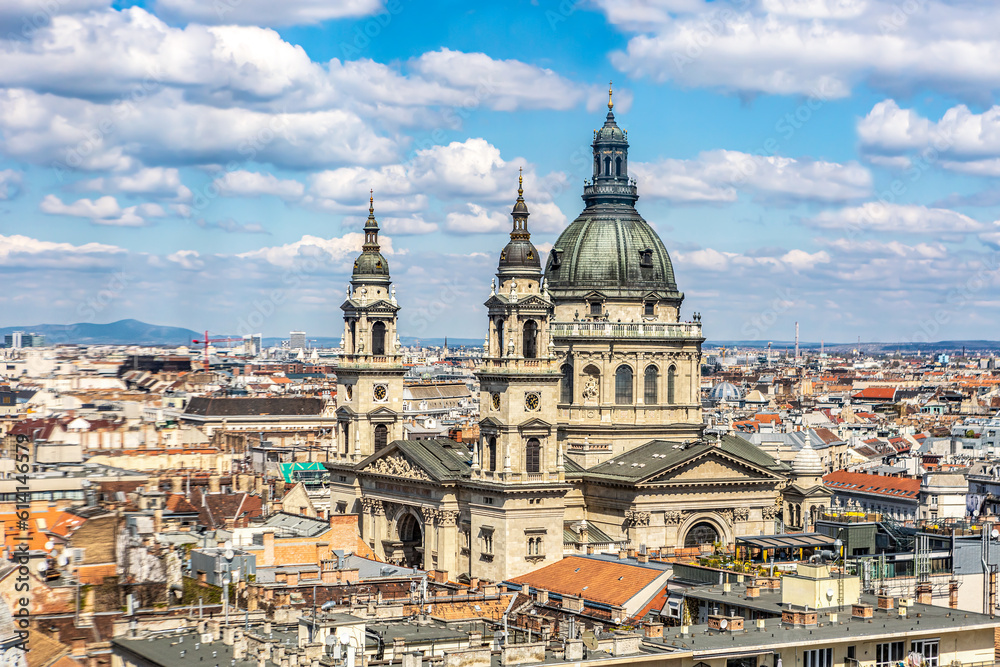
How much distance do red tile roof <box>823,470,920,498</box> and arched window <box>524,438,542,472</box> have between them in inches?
2442

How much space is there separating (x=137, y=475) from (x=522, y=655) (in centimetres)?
4582

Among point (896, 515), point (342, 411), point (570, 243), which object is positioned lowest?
point (896, 515)

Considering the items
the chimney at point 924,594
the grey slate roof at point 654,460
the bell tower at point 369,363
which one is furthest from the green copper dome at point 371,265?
the chimney at point 924,594

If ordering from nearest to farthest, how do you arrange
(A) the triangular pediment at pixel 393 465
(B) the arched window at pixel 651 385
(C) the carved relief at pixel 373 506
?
(A) the triangular pediment at pixel 393 465
(C) the carved relief at pixel 373 506
(B) the arched window at pixel 651 385

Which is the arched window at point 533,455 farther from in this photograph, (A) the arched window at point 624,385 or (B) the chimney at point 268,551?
(B) the chimney at point 268,551

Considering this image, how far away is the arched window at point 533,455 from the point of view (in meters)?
108

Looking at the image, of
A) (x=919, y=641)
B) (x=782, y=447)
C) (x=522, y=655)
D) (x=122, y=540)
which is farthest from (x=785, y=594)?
(x=782, y=447)

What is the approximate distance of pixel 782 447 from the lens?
162375mm

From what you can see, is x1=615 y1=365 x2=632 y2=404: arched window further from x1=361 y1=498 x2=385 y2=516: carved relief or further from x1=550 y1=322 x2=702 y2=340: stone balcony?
x1=361 y1=498 x2=385 y2=516: carved relief

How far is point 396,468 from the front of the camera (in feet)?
389

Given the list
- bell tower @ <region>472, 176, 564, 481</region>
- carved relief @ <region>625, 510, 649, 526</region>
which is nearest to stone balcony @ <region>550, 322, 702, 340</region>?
bell tower @ <region>472, 176, 564, 481</region>

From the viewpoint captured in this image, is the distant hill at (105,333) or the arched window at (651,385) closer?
the distant hill at (105,333)

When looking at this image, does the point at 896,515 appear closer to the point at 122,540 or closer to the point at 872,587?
the point at 872,587

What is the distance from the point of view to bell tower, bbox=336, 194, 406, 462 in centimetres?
12600
